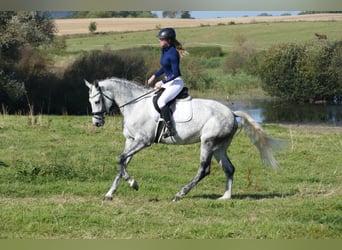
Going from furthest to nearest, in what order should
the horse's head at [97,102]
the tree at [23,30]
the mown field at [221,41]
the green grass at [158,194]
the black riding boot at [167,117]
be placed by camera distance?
the mown field at [221,41] → the tree at [23,30] → the horse's head at [97,102] → the black riding boot at [167,117] → the green grass at [158,194]

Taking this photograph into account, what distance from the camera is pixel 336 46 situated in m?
29.3

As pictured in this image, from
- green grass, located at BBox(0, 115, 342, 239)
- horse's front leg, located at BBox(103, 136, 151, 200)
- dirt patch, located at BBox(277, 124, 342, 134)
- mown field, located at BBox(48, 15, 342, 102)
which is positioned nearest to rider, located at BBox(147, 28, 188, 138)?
horse's front leg, located at BBox(103, 136, 151, 200)

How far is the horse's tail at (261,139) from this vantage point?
9.15 meters

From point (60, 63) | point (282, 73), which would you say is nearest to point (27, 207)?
point (60, 63)

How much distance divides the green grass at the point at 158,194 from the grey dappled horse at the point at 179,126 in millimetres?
438

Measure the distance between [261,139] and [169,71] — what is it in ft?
5.95

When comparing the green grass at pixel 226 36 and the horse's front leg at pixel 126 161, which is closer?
the horse's front leg at pixel 126 161

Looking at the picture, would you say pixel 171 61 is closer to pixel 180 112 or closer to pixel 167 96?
pixel 167 96

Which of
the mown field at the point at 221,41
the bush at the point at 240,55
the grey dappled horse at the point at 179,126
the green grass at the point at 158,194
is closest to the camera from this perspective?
the green grass at the point at 158,194

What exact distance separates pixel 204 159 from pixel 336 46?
22.3 meters

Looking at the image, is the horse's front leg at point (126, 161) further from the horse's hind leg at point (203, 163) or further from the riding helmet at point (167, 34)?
the riding helmet at point (167, 34)

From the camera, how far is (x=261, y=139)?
Result: 920 cm

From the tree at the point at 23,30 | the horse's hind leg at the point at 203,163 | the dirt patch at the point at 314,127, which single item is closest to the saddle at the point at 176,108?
the horse's hind leg at the point at 203,163

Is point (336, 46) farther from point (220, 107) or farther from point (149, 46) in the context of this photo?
point (220, 107)
